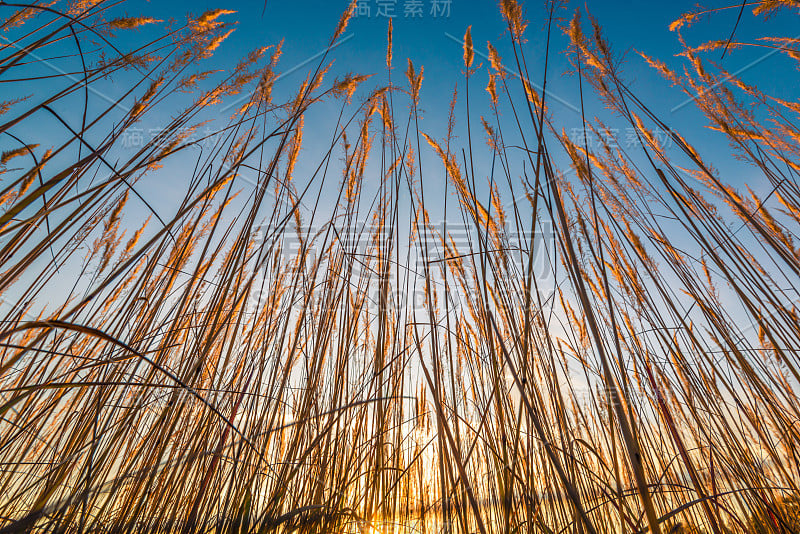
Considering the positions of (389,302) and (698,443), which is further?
(389,302)

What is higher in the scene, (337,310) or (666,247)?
(666,247)

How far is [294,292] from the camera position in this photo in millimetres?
1106

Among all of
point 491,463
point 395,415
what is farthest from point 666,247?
point 395,415

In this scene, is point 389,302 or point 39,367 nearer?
point 39,367

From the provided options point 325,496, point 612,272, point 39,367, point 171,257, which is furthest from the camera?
point 612,272

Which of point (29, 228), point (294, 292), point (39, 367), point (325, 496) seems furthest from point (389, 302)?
point (39, 367)

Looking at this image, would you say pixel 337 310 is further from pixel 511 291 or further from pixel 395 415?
pixel 511 291

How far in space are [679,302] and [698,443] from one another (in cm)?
47

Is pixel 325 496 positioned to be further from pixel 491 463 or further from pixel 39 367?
pixel 39 367

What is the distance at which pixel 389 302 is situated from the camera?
1.30m

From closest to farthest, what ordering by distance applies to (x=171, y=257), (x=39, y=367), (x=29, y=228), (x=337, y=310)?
(x=29, y=228) → (x=39, y=367) → (x=337, y=310) → (x=171, y=257)

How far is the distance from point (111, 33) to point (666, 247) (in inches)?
82.5

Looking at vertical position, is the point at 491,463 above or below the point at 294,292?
below

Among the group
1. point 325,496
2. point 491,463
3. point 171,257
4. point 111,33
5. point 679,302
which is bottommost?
point 325,496
